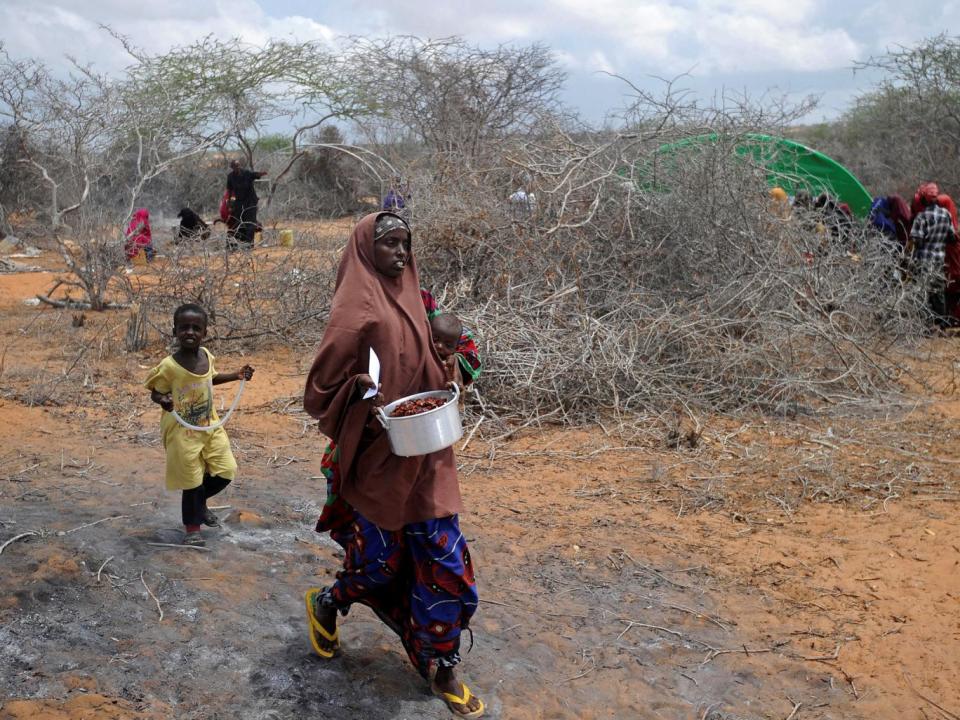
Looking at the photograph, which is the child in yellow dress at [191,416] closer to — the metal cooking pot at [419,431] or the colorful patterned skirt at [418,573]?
the colorful patterned skirt at [418,573]

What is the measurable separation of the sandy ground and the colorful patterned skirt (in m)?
0.21

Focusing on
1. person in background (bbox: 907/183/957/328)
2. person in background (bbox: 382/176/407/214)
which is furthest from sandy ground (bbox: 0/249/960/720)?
person in background (bbox: 907/183/957/328)

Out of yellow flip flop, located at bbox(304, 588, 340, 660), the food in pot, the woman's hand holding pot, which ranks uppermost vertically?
the woman's hand holding pot

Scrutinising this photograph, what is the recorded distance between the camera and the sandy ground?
108 inches

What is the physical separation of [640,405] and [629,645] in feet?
9.49

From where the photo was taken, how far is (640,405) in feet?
19.8

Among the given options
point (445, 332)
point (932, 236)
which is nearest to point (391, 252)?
point (445, 332)

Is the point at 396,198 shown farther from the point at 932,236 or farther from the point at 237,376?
the point at 932,236

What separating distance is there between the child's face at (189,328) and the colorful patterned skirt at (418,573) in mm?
1069

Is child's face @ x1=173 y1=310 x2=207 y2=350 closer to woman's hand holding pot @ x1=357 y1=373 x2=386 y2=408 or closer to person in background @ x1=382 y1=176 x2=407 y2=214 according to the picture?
woman's hand holding pot @ x1=357 y1=373 x2=386 y2=408

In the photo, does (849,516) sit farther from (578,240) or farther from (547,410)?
(578,240)

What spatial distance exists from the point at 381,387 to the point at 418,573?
21.1 inches

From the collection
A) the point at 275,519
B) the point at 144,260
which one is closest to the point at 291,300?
the point at 144,260

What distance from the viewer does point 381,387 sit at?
8.40 ft
